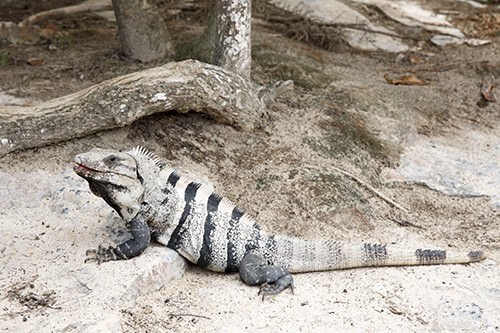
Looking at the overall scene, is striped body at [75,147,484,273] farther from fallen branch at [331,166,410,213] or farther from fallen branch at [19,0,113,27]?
fallen branch at [19,0,113,27]

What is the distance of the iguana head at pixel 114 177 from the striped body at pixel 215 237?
12 mm

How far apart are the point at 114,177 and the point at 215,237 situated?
2.72 feet

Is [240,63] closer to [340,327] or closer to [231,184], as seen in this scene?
[231,184]

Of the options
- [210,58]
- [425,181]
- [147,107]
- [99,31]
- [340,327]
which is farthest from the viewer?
[99,31]

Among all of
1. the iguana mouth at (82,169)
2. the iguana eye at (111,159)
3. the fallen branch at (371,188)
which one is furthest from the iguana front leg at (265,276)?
the fallen branch at (371,188)

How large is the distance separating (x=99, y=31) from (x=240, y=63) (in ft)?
8.31

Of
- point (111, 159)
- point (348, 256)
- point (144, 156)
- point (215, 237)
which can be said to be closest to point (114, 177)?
point (111, 159)

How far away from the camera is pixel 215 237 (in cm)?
514

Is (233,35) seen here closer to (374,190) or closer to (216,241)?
(374,190)

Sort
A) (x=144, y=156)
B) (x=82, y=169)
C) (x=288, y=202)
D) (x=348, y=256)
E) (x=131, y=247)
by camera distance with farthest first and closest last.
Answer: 1. (x=288, y=202)
2. (x=348, y=256)
3. (x=144, y=156)
4. (x=131, y=247)
5. (x=82, y=169)

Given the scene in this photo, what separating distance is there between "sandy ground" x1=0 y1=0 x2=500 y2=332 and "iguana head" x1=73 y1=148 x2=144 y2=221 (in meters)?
0.38

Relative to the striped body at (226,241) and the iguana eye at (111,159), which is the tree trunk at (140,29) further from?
the iguana eye at (111,159)

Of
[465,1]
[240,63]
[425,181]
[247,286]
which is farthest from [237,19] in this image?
[465,1]

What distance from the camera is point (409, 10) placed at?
10.4m
